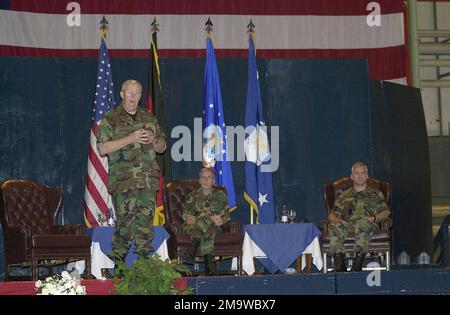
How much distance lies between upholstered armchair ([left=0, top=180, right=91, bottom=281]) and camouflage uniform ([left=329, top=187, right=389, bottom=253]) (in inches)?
103

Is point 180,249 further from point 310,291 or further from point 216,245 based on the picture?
point 310,291

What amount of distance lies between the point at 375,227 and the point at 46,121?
405cm

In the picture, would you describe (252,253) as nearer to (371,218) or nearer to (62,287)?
(371,218)

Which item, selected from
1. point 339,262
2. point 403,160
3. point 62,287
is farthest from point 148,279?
point 403,160

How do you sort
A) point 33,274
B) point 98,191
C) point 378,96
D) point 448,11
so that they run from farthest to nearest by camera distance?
point 448,11, point 378,96, point 98,191, point 33,274

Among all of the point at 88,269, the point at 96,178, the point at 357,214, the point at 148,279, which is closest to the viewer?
the point at 148,279

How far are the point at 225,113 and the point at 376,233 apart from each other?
256 centimetres

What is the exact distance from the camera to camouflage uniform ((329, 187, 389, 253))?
348 inches

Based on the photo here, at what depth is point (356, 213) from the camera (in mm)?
9094

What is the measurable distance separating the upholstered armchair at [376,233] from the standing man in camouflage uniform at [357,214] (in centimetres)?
10

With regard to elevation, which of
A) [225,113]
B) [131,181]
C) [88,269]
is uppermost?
[225,113]

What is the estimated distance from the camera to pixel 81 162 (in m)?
10.1

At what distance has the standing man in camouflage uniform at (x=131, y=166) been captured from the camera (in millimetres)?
6461

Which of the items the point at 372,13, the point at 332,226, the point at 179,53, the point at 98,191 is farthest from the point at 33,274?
the point at 372,13
